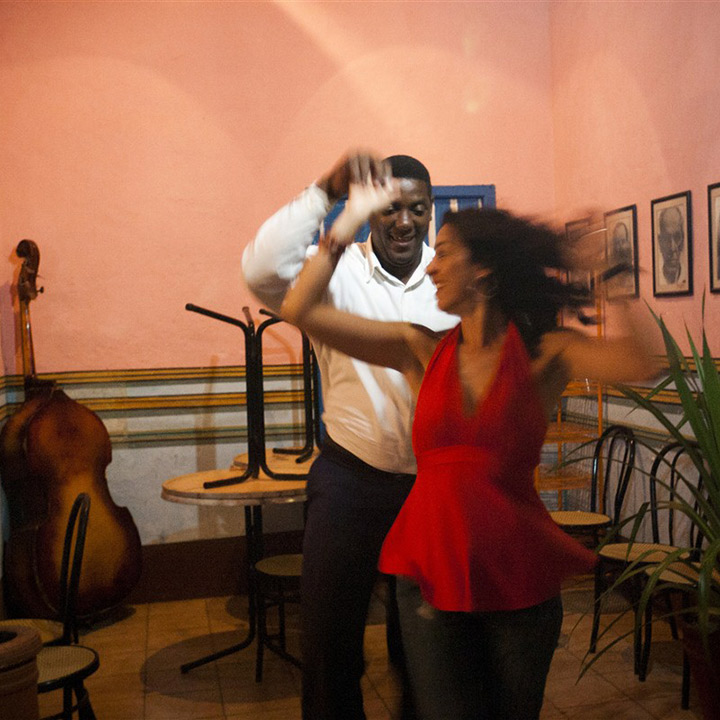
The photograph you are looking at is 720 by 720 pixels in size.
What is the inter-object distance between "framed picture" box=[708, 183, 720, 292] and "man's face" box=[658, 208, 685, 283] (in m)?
0.20

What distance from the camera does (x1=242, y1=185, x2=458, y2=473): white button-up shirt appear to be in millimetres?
1679

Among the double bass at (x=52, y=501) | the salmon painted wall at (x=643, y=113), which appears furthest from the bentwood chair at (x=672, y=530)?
the double bass at (x=52, y=501)

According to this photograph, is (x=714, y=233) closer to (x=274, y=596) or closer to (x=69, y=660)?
(x=274, y=596)

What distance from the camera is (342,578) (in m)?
1.80

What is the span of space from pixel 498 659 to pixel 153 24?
3.78 m

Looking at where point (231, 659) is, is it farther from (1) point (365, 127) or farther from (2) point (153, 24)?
(2) point (153, 24)

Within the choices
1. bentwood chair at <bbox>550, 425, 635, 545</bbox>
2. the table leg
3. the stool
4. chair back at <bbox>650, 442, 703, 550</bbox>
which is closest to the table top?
the table leg

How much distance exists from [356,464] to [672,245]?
2331mm

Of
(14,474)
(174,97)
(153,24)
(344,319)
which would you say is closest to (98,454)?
(14,474)

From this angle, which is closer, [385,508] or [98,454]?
[385,508]

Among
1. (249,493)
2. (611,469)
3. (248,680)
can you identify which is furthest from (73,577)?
(611,469)

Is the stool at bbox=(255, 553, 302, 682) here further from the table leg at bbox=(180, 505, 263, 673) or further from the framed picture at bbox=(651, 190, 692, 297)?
the framed picture at bbox=(651, 190, 692, 297)

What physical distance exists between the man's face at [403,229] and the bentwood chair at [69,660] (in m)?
1.20

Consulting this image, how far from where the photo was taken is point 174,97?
4242 mm
